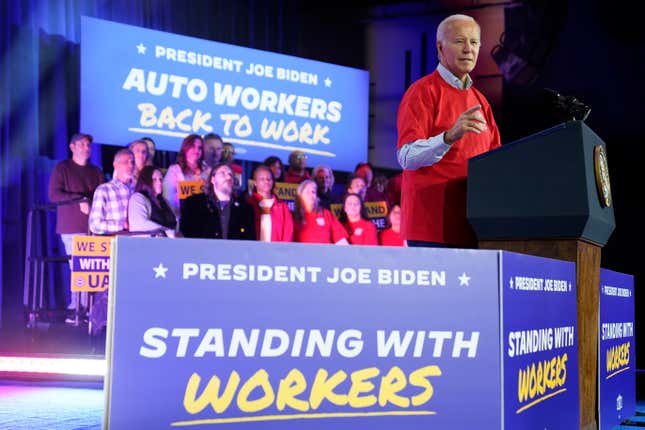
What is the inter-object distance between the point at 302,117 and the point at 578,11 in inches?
110

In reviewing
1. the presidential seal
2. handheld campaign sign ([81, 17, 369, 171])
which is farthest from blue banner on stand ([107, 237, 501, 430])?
handheld campaign sign ([81, 17, 369, 171])

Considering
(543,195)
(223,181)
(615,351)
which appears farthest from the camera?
(223,181)

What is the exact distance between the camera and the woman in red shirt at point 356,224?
6496 mm

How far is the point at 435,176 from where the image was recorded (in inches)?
77.2

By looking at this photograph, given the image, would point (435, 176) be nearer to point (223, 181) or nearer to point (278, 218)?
point (223, 181)

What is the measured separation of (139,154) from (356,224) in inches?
76.5

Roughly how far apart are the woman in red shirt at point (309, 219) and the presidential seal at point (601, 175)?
13.6 ft

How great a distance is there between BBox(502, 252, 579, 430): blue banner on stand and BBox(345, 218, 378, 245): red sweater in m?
4.55

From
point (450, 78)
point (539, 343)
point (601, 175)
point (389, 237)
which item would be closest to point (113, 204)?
point (389, 237)

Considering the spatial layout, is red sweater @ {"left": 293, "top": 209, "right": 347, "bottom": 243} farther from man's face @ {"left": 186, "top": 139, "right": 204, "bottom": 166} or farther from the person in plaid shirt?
the person in plaid shirt

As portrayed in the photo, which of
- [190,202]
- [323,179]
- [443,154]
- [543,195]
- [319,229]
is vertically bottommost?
[543,195]

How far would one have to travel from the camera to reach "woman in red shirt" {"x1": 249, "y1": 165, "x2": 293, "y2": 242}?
5.91 meters

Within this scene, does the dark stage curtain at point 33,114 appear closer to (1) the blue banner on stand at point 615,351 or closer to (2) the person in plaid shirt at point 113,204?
(2) the person in plaid shirt at point 113,204

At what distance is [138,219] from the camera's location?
5141 mm
